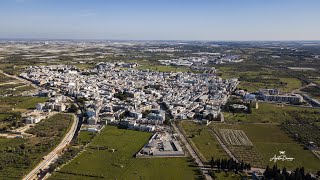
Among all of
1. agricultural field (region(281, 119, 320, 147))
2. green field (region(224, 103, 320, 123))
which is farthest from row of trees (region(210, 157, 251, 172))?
green field (region(224, 103, 320, 123))

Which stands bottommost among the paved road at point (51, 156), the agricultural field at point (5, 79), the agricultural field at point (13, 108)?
the paved road at point (51, 156)

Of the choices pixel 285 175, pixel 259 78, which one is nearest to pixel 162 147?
pixel 285 175

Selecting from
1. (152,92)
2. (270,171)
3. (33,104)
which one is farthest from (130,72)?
(270,171)

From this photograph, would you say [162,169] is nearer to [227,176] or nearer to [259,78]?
[227,176]

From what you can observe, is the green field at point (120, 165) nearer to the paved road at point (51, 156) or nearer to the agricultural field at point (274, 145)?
the paved road at point (51, 156)

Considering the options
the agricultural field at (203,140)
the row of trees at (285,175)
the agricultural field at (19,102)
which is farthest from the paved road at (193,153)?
the agricultural field at (19,102)

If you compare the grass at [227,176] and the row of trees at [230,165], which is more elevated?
the row of trees at [230,165]
